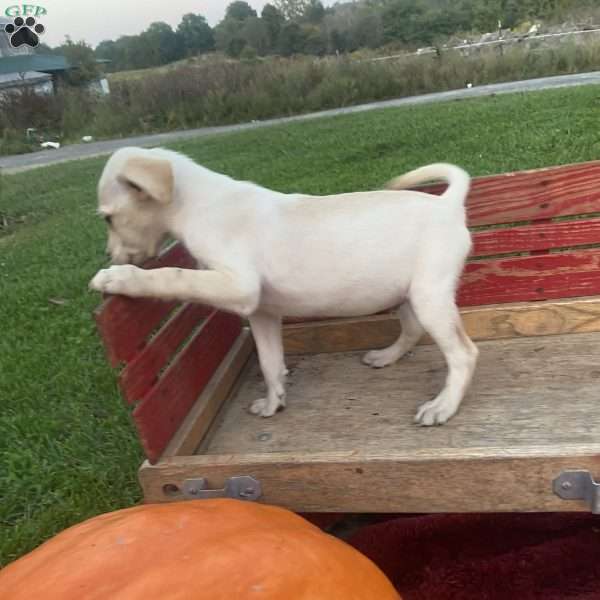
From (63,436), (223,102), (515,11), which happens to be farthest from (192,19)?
(63,436)

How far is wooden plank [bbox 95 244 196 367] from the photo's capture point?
6.08 feet

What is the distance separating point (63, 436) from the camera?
10.2 feet

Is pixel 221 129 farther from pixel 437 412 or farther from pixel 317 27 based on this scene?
pixel 317 27

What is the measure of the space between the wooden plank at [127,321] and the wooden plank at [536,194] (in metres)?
1.34

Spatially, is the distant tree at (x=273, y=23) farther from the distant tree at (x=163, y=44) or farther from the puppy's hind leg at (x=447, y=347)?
the puppy's hind leg at (x=447, y=347)

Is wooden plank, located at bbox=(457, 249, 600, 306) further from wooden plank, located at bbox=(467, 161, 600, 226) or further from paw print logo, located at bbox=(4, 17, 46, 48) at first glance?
paw print logo, located at bbox=(4, 17, 46, 48)

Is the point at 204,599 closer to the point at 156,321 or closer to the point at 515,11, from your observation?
the point at 156,321

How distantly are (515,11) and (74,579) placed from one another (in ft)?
139

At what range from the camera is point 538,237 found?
2807 mm

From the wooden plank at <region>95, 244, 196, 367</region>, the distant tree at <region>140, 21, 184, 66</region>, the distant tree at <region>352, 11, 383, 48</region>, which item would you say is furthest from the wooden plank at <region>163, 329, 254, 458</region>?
the distant tree at <region>140, 21, 184, 66</region>

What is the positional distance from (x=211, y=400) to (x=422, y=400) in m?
0.73

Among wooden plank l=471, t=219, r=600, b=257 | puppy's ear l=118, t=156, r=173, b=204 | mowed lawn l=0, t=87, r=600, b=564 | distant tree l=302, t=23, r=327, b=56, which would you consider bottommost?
mowed lawn l=0, t=87, r=600, b=564

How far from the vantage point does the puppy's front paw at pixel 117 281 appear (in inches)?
76.1

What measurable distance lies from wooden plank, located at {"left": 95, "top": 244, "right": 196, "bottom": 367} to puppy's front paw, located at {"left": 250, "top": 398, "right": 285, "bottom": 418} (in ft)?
1.60
